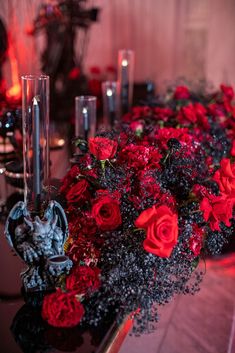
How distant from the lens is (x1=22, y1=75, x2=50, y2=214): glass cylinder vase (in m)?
0.89

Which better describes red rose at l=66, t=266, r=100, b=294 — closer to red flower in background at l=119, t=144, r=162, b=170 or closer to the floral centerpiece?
the floral centerpiece

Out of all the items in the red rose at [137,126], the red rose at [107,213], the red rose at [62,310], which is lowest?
the red rose at [62,310]

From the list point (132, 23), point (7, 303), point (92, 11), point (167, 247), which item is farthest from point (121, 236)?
point (132, 23)

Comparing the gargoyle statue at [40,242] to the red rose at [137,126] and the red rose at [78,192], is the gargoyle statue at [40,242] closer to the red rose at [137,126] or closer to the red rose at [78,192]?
the red rose at [78,192]

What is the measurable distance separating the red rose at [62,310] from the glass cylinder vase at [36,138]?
0.20 meters

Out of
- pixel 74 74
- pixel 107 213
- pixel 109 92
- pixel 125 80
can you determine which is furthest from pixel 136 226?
pixel 74 74

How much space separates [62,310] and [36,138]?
32 centimetres

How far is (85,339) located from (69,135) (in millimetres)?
1197

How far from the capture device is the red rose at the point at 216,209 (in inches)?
33.1

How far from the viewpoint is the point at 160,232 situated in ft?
2.40

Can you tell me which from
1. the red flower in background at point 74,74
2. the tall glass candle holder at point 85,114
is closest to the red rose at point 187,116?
the tall glass candle holder at point 85,114

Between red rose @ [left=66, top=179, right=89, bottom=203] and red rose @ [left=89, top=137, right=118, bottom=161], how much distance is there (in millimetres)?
60

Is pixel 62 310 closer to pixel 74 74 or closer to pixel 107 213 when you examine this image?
pixel 107 213

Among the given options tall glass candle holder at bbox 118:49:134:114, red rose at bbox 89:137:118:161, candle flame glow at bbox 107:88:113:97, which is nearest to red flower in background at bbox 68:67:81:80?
tall glass candle holder at bbox 118:49:134:114
